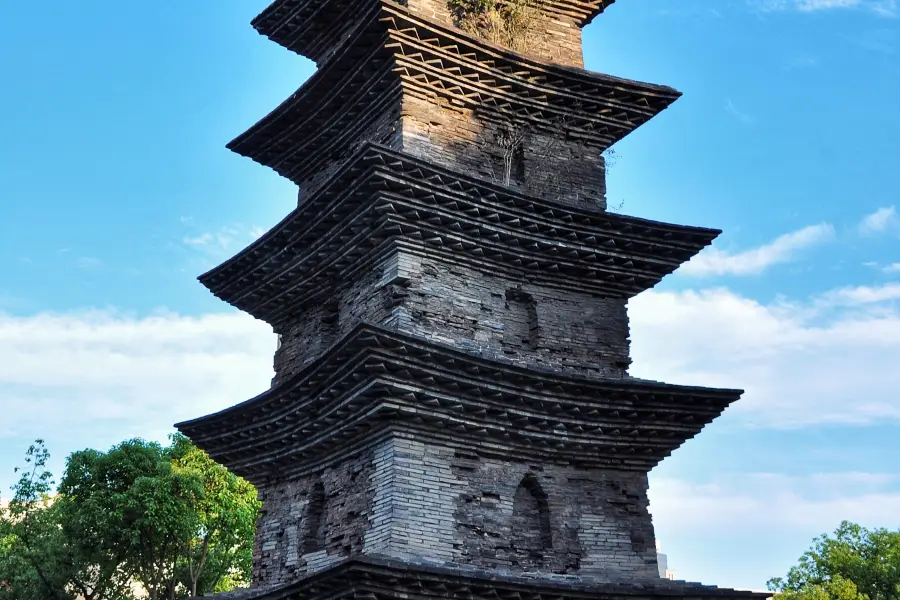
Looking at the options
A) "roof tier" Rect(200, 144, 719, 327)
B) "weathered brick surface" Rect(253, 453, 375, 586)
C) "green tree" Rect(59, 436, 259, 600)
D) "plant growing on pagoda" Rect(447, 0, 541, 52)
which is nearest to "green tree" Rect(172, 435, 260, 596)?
"green tree" Rect(59, 436, 259, 600)

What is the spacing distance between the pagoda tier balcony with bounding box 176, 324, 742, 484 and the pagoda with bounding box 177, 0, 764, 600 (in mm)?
37

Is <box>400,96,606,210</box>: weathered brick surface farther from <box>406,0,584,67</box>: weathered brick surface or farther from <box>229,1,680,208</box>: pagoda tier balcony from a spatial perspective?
<box>406,0,584,67</box>: weathered brick surface

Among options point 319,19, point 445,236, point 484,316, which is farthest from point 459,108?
point 319,19

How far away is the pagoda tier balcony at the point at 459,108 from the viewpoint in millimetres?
14633

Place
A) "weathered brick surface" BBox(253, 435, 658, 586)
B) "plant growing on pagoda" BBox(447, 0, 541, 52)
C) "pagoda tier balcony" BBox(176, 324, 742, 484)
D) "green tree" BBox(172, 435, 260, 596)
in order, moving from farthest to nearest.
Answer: "green tree" BBox(172, 435, 260, 596), "plant growing on pagoda" BBox(447, 0, 541, 52), "pagoda tier balcony" BBox(176, 324, 742, 484), "weathered brick surface" BBox(253, 435, 658, 586)

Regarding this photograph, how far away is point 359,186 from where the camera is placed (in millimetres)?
13211

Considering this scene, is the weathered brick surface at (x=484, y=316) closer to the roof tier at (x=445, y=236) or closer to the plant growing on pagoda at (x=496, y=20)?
the roof tier at (x=445, y=236)

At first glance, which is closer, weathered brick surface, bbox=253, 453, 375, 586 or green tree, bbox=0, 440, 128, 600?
weathered brick surface, bbox=253, 453, 375, 586

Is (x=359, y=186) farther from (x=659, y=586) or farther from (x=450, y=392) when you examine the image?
(x=659, y=586)

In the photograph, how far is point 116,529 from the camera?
2628 cm

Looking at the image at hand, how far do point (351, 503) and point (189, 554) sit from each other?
1766cm

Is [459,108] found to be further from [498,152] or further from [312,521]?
[312,521]

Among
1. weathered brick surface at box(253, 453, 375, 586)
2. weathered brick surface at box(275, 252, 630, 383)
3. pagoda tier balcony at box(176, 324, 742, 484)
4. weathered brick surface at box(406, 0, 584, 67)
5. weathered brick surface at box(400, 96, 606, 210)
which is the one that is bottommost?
weathered brick surface at box(253, 453, 375, 586)

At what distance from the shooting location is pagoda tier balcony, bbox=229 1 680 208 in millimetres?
14633
